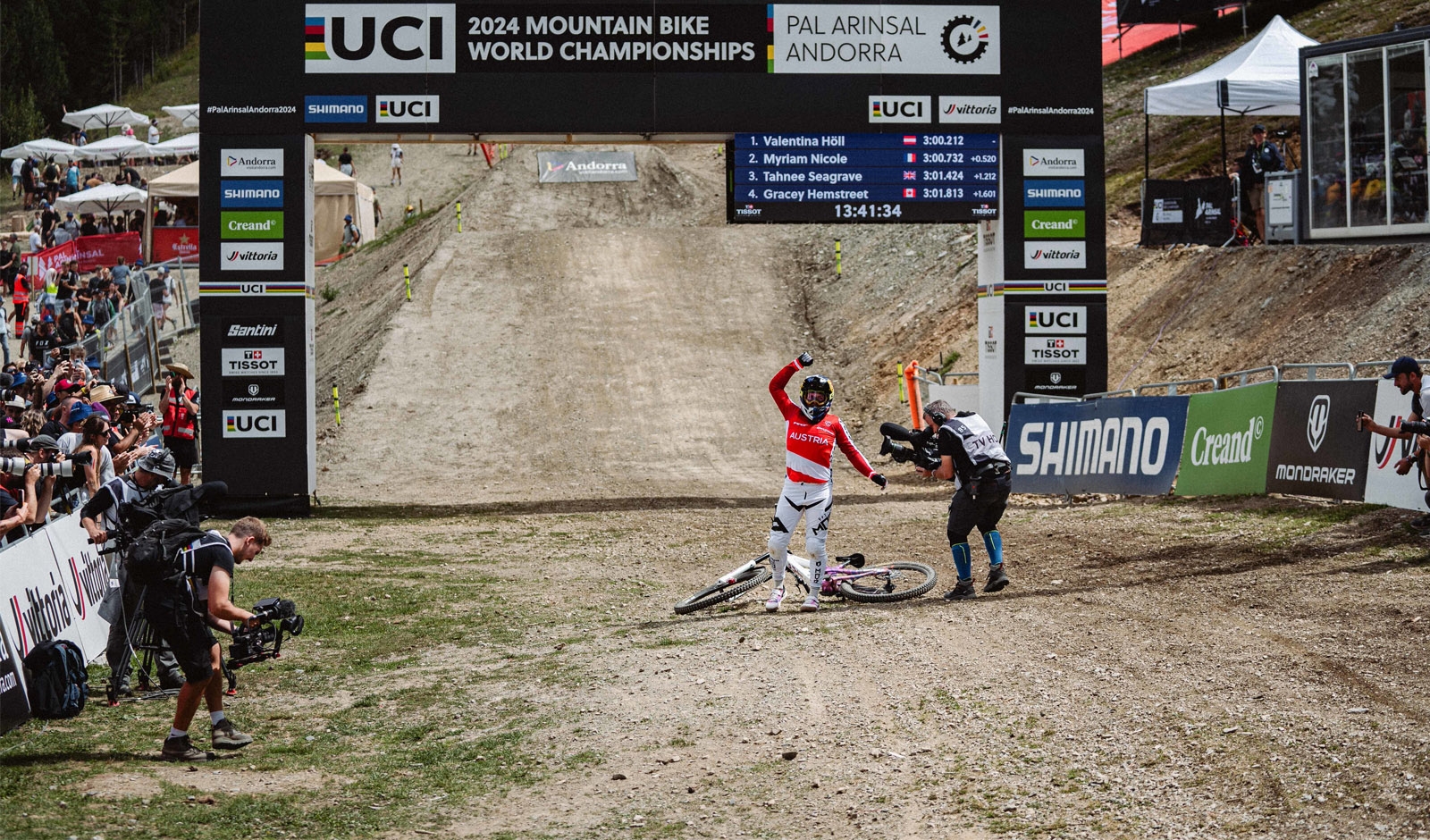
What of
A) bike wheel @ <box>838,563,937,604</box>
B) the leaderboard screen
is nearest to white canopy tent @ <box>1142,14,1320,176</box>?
the leaderboard screen

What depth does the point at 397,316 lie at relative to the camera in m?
39.4

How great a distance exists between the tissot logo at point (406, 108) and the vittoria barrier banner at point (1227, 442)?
1268cm

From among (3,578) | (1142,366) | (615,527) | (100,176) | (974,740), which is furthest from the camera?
(100,176)

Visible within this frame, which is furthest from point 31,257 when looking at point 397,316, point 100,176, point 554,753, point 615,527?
point 554,753

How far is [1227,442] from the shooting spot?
1853cm

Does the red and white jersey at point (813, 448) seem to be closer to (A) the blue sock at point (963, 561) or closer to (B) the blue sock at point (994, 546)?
(A) the blue sock at point (963, 561)

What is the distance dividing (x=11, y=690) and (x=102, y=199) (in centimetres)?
3984

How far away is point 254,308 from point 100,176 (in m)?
41.0

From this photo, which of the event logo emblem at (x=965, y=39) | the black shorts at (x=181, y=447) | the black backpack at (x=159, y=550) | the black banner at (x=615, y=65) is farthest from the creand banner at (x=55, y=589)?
the event logo emblem at (x=965, y=39)

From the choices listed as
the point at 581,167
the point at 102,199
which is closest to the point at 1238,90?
the point at 581,167

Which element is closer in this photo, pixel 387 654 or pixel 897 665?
pixel 897 665

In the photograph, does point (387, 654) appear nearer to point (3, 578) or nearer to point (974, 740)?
point (3, 578)

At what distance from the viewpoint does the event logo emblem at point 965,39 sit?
23328 millimetres

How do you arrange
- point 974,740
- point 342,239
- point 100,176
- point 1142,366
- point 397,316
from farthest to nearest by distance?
point 100,176, point 342,239, point 397,316, point 1142,366, point 974,740
